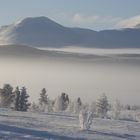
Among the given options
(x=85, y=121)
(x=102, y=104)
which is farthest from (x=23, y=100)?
(x=85, y=121)

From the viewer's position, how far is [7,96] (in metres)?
140

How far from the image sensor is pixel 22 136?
45750 mm

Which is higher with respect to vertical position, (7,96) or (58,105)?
(58,105)

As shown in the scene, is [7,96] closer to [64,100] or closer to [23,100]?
[23,100]

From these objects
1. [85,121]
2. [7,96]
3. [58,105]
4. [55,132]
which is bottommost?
[55,132]

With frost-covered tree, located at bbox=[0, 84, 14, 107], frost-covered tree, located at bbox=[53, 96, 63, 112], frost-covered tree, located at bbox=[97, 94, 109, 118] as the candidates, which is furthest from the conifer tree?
frost-covered tree, located at bbox=[0, 84, 14, 107]

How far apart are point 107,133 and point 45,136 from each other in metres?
8.48

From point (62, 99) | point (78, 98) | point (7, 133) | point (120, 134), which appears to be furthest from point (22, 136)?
point (78, 98)

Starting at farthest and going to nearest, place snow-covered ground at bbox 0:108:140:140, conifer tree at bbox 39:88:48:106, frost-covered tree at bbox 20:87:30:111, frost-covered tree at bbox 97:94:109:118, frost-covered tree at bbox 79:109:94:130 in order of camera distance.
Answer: conifer tree at bbox 39:88:48:106
frost-covered tree at bbox 97:94:109:118
frost-covered tree at bbox 20:87:30:111
frost-covered tree at bbox 79:109:94:130
snow-covered ground at bbox 0:108:140:140

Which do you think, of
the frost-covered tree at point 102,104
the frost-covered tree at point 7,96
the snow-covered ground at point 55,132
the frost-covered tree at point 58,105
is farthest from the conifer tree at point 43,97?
the snow-covered ground at point 55,132

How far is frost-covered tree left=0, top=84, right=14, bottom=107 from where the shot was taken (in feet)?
450

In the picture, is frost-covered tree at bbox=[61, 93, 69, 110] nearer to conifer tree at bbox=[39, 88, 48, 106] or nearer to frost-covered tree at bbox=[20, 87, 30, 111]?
conifer tree at bbox=[39, 88, 48, 106]

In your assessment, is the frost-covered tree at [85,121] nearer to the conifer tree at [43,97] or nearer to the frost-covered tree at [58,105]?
the frost-covered tree at [58,105]

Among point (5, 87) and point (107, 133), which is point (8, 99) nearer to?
point (5, 87)
